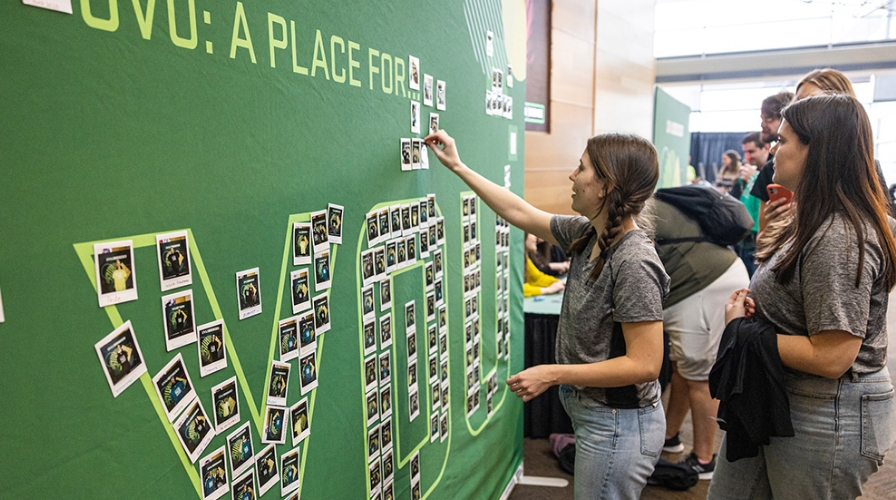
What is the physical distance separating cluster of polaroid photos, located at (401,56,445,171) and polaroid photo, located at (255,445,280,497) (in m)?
0.79

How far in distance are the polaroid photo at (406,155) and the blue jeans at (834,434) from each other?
108cm

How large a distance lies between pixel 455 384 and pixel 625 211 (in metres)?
0.91

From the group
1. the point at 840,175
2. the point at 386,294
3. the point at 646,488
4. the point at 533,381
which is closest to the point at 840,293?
the point at 840,175

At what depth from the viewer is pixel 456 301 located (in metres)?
2.04

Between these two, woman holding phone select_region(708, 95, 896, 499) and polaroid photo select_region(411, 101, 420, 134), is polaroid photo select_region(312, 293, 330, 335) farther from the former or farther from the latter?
woman holding phone select_region(708, 95, 896, 499)

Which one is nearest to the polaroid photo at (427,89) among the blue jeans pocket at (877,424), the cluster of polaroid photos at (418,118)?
the cluster of polaroid photos at (418,118)

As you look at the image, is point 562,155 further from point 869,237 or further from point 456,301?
point 869,237

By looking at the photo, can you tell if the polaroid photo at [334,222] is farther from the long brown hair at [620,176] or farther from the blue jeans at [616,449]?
the blue jeans at [616,449]

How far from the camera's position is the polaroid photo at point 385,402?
5.26ft

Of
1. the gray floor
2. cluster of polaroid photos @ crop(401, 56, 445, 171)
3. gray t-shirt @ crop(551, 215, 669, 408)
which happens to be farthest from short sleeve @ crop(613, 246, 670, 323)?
the gray floor

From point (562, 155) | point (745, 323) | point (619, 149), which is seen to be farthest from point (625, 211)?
point (562, 155)

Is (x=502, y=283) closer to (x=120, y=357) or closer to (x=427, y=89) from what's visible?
(x=427, y=89)

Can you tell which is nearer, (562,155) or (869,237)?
(869,237)

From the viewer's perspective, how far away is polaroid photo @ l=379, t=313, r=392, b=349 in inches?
62.6
